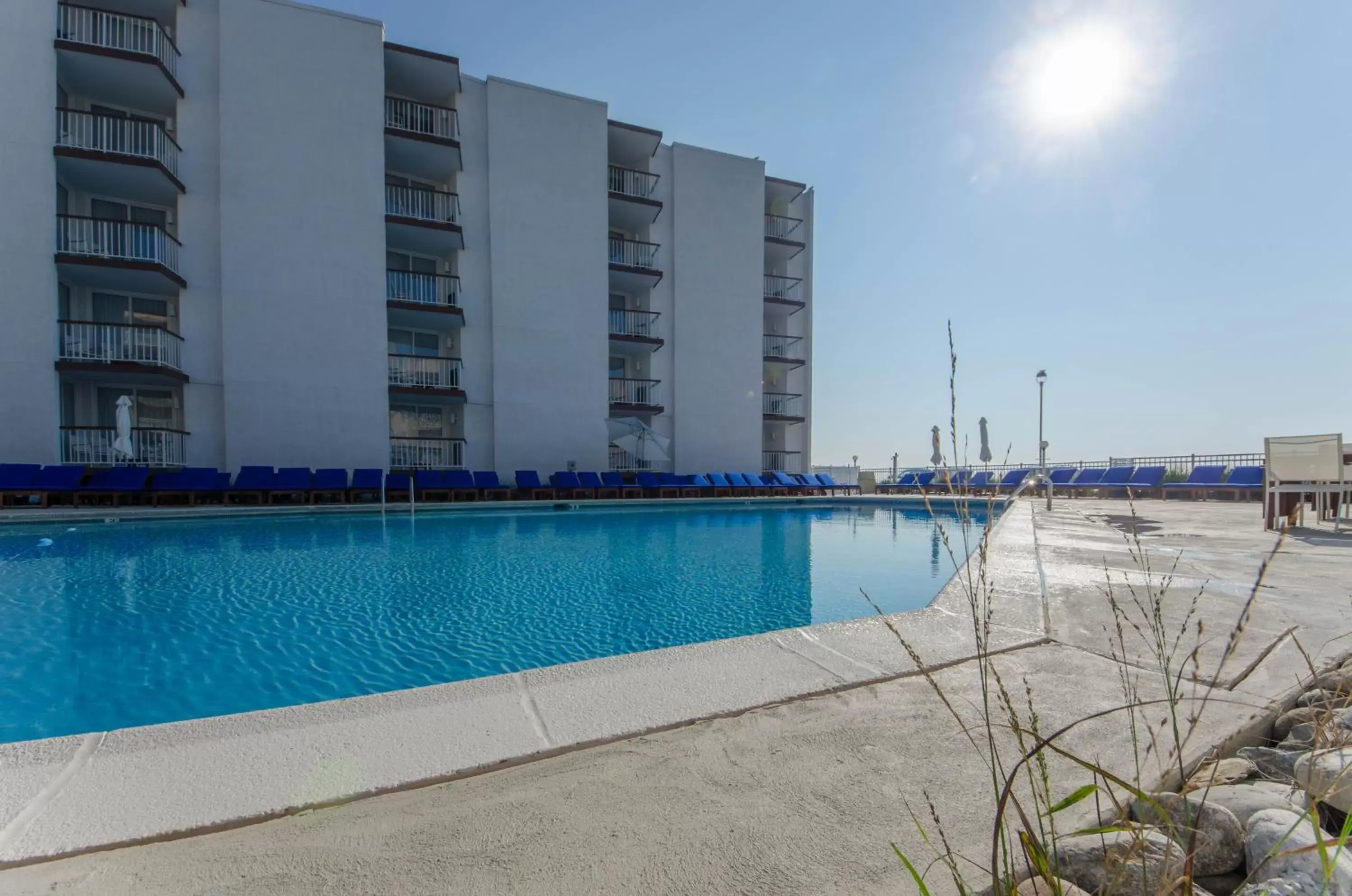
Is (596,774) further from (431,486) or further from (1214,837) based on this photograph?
(431,486)

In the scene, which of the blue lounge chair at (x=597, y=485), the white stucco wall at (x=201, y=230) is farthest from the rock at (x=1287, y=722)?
the white stucco wall at (x=201, y=230)

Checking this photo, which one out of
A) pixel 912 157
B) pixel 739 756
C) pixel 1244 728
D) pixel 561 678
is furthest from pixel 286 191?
pixel 1244 728

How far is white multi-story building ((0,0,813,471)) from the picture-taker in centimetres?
1167

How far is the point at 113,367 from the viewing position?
11406 millimetres

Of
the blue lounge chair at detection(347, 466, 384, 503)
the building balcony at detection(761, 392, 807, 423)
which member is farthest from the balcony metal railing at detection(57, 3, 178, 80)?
the building balcony at detection(761, 392, 807, 423)

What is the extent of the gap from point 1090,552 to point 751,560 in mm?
3539

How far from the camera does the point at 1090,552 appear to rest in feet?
18.2

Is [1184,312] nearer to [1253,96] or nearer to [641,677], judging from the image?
[1253,96]

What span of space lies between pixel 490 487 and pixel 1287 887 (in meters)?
14.5

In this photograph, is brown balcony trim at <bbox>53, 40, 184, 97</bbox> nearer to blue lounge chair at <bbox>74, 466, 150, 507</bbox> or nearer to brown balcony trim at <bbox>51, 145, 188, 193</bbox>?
brown balcony trim at <bbox>51, 145, 188, 193</bbox>

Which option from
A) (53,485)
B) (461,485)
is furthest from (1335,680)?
(53,485)

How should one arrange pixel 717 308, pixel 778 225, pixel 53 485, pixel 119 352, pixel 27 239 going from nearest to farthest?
pixel 53 485 → pixel 27 239 → pixel 119 352 → pixel 717 308 → pixel 778 225

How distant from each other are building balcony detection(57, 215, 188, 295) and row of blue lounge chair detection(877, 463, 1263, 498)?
1798cm

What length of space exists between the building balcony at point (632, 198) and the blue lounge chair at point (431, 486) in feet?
32.1
